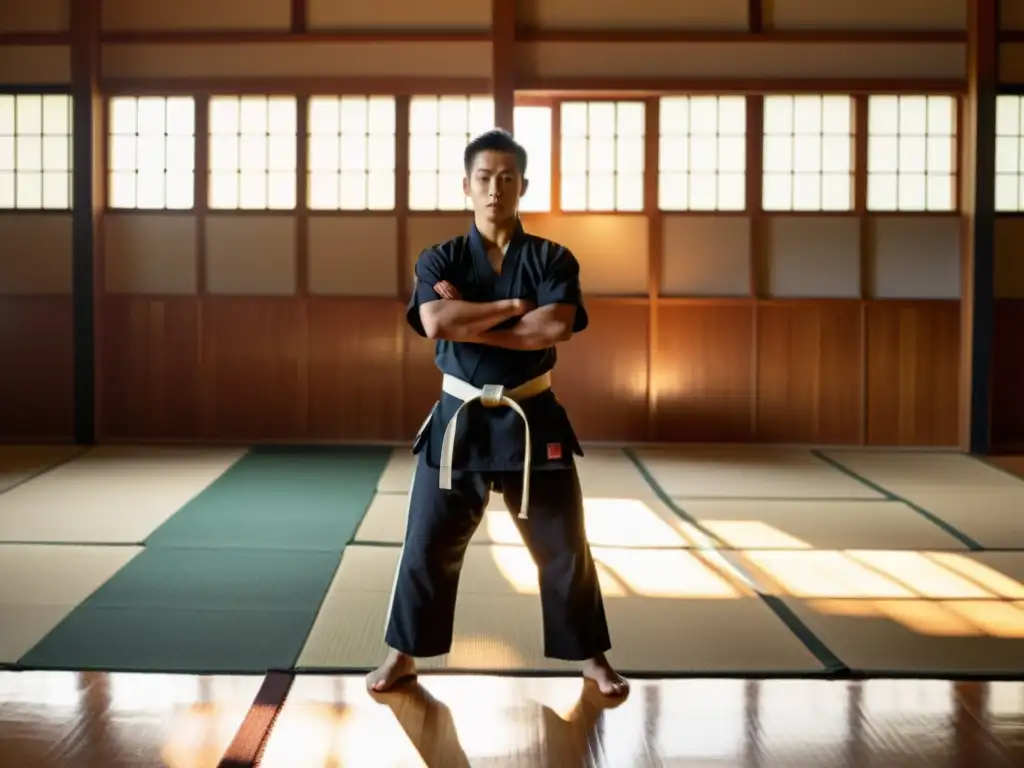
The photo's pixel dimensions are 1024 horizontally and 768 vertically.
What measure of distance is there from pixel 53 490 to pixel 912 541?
4.09m

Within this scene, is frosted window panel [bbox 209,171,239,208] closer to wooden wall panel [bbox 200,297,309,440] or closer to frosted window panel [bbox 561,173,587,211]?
wooden wall panel [bbox 200,297,309,440]

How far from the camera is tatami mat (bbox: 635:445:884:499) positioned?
5910mm

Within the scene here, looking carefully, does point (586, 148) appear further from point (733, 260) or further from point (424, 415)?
point (424, 415)

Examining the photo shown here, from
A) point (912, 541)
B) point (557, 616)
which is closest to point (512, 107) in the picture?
point (912, 541)

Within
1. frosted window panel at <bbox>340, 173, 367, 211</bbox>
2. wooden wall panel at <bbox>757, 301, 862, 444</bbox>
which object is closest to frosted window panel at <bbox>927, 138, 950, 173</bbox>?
wooden wall panel at <bbox>757, 301, 862, 444</bbox>

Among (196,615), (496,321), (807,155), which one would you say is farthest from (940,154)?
(196,615)

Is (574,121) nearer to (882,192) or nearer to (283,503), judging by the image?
(882,192)

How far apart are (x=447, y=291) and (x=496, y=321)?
0.15 m

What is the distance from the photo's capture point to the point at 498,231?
282cm

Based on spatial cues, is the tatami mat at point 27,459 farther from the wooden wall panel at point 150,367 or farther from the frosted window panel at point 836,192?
the frosted window panel at point 836,192

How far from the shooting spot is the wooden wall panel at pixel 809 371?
296 inches

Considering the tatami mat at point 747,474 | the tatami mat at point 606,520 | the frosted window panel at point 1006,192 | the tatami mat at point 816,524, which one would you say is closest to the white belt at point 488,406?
the tatami mat at point 606,520

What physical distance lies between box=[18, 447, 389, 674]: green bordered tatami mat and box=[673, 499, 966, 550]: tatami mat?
164 centimetres

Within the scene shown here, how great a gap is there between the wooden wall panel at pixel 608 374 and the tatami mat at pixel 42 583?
144 inches
